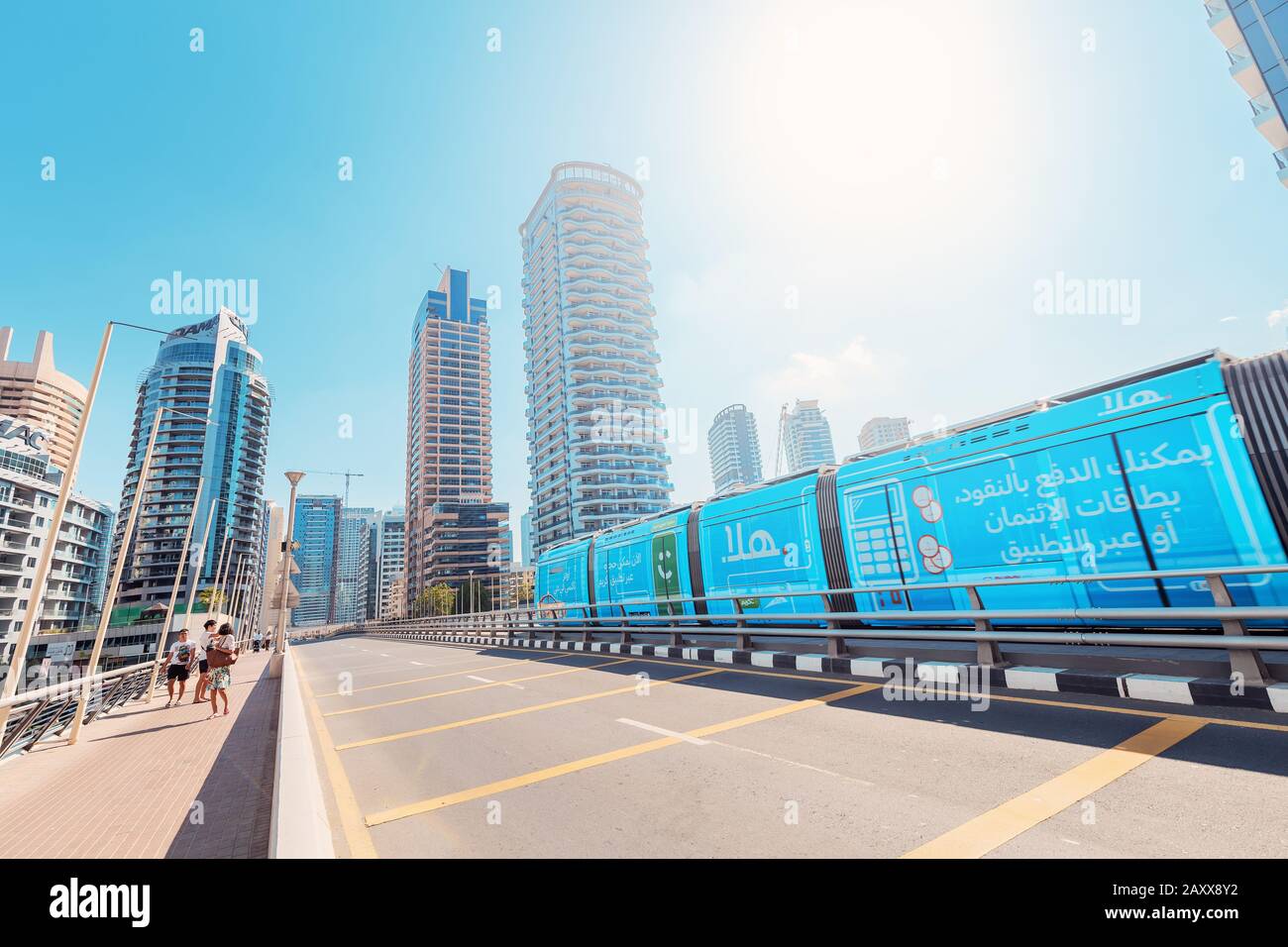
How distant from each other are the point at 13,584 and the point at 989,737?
97.1 meters

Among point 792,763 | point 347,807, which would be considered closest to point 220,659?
point 347,807

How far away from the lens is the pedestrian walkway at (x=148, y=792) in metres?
4.90

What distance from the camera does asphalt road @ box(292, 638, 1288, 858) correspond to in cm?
316

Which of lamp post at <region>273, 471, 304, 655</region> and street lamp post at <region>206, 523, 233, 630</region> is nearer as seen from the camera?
lamp post at <region>273, 471, 304, 655</region>

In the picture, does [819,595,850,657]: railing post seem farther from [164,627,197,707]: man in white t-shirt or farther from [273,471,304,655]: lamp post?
[273,471,304,655]: lamp post

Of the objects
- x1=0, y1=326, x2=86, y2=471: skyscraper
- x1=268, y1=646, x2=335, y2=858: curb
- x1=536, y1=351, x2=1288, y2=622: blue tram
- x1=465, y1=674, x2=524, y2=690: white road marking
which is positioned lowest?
x1=465, y1=674, x2=524, y2=690: white road marking

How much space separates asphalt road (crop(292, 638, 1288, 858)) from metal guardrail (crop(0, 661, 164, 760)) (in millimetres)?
4367

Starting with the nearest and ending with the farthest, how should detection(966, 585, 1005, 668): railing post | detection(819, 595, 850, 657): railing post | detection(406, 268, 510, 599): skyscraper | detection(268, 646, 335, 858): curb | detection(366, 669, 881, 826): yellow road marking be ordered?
detection(268, 646, 335, 858): curb → detection(366, 669, 881, 826): yellow road marking → detection(966, 585, 1005, 668): railing post → detection(819, 595, 850, 657): railing post → detection(406, 268, 510, 599): skyscraper

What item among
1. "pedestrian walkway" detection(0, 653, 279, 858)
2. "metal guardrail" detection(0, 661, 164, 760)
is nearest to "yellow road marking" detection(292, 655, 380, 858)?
"pedestrian walkway" detection(0, 653, 279, 858)

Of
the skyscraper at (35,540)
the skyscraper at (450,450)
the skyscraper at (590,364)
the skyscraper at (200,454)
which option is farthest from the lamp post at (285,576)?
the skyscraper at (450,450)

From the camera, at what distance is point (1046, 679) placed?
258 inches

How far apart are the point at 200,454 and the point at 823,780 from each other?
Answer: 129227mm
